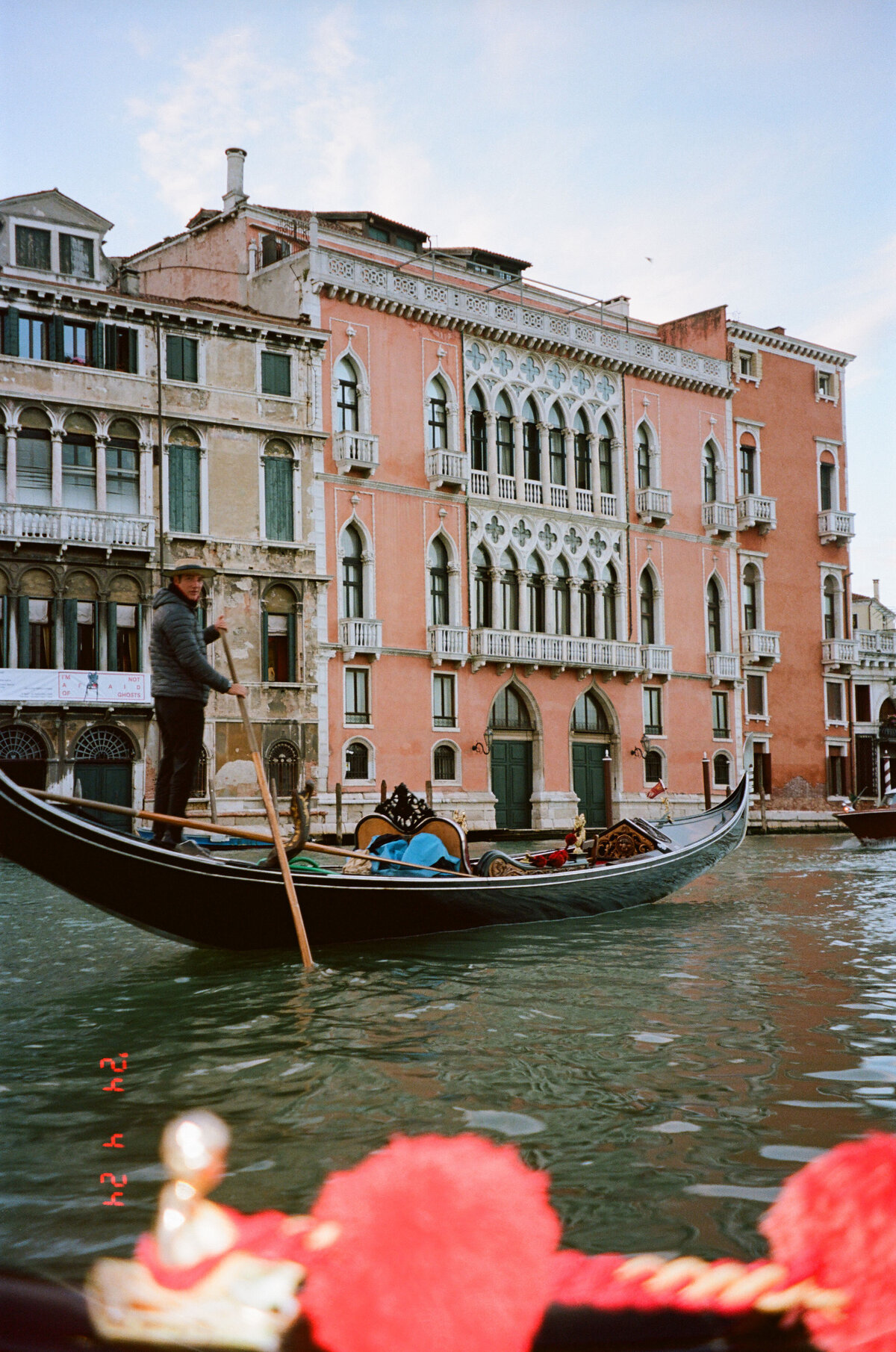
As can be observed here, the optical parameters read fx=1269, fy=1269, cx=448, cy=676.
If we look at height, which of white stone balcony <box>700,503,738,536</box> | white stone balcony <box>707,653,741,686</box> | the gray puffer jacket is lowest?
the gray puffer jacket

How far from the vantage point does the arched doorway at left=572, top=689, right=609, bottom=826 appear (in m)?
21.0

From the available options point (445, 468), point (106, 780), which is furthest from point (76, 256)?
point (106, 780)

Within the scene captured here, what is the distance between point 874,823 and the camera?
657 inches

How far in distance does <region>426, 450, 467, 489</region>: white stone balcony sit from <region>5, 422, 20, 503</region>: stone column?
242 inches

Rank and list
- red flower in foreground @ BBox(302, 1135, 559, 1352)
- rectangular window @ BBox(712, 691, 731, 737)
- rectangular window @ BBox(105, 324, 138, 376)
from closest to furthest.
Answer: red flower in foreground @ BBox(302, 1135, 559, 1352) < rectangular window @ BBox(105, 324, 138, 376) < rectangular window @ BBox(712, 691, 731, 737)

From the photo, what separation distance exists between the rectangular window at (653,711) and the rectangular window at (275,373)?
327 inches

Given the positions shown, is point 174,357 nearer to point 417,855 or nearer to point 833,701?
point 417,855

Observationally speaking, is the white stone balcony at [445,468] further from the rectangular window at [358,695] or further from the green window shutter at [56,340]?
the green window shutter at [56,340]

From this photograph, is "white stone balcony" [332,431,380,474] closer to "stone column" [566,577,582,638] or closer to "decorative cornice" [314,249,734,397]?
"decorative cornice" [314,249,734,397]

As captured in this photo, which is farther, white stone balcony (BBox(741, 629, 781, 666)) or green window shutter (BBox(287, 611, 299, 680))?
white stone balcony (BBox(741, 629, 781, 666))

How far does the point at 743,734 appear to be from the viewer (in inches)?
927

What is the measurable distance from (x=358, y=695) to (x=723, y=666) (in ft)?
26.8

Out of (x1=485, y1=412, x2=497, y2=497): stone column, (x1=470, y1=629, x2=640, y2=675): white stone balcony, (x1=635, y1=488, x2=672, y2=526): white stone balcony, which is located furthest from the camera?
(x1=635, y1=488, x2=672, y2=526): white stone balcony

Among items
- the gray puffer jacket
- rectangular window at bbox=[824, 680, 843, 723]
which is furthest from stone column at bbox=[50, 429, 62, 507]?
rectangular window at bbox=[824, 680, 843, 723]
